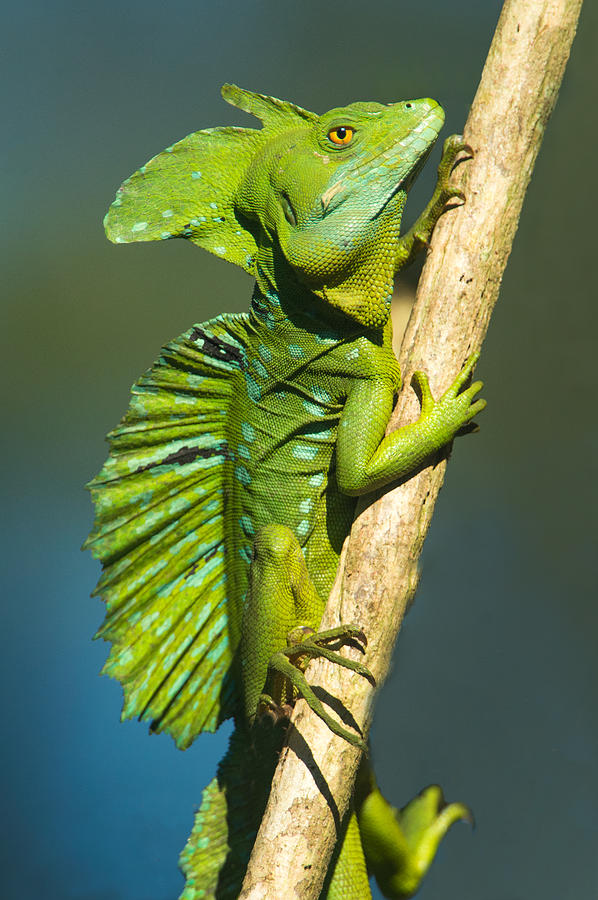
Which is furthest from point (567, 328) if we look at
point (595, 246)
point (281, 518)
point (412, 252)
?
point (281, 518)

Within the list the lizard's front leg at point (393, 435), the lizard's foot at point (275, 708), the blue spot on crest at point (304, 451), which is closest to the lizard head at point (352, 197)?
the lizard's front leg at point (393, 435)

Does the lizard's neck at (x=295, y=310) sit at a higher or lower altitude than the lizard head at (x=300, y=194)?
lower

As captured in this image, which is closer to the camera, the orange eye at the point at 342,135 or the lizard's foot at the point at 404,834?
the orange eye at the point at 342,135

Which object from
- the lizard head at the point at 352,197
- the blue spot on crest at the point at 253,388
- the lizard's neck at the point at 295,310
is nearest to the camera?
the lizard head at the point at 352,197

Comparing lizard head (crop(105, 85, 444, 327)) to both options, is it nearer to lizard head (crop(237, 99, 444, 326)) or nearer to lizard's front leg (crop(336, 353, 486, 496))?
lizard head (crop(237, 99, 444, 326))

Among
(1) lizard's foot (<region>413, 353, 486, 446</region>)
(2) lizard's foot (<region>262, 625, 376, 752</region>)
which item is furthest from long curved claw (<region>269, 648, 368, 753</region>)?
(1) lizard's foot (<region>413, 353, 486, 446</region>)

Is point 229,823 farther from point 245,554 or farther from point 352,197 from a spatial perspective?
point 352,197

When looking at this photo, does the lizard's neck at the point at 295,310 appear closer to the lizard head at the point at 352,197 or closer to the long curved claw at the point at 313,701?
the lizard head at the point at 352,197

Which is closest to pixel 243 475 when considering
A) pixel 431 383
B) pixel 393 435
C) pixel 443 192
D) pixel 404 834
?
pixel 393 435
